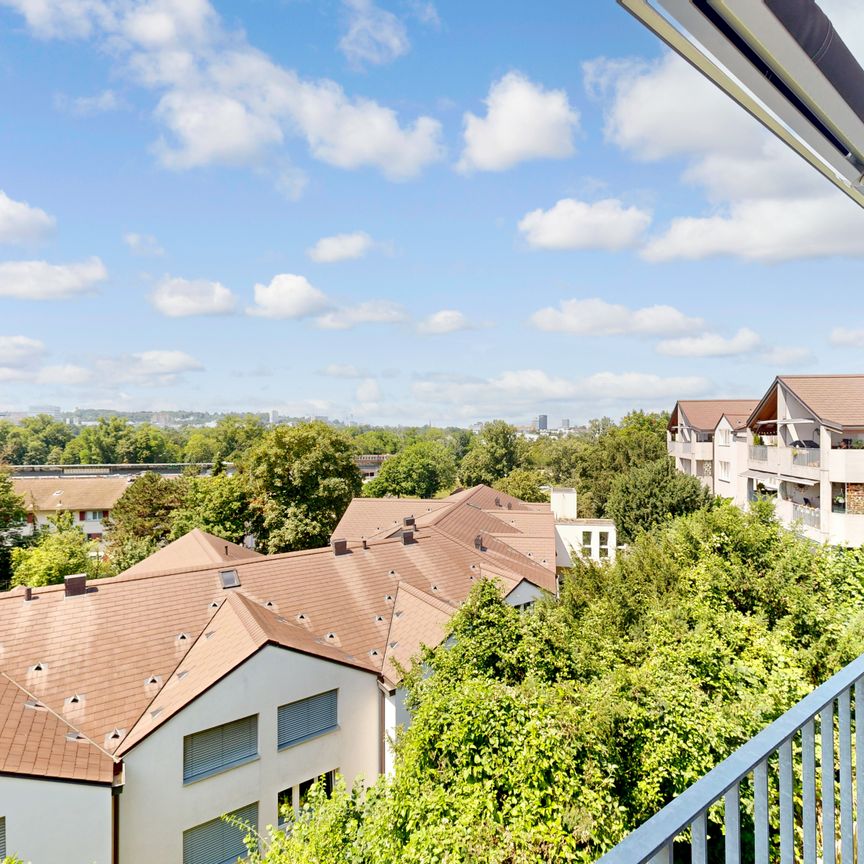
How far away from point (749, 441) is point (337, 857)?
2429 centimetres

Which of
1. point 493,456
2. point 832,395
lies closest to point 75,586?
point 832,395

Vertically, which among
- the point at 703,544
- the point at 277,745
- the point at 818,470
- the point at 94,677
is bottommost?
the point at 277,745

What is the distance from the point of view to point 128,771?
34.1 ft

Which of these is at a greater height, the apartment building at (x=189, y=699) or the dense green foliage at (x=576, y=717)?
the dense green foliage at (x=576, y=717)

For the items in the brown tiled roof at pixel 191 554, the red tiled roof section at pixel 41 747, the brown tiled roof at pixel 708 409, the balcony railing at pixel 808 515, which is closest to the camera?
the red tiled roof section at pixel 41 747

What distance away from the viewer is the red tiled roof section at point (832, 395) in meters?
18.7

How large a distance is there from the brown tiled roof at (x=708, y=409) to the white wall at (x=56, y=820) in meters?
32.0

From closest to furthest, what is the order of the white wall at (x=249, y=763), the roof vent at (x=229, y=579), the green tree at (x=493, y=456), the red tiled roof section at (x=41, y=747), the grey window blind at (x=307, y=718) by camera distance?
the red tiled roof section at (x=41, y=747) → the white wall at (x=249, y=763) → the grey window blind at (x=307, y=718) → the roof vent at (x=229, y=579) → the green tree at (x=493, y=456)

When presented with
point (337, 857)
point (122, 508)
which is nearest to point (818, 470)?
point (337, 857)

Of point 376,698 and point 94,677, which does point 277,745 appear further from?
point 94,677

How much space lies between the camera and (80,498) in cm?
4844

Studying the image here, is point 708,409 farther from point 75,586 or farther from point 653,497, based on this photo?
point 75,586

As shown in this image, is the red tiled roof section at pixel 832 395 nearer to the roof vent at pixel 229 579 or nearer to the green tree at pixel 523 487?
the roof vent at pixel 229 579

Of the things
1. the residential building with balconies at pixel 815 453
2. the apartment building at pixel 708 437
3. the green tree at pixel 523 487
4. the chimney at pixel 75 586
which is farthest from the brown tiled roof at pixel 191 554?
the green tree at pixel 523 487
